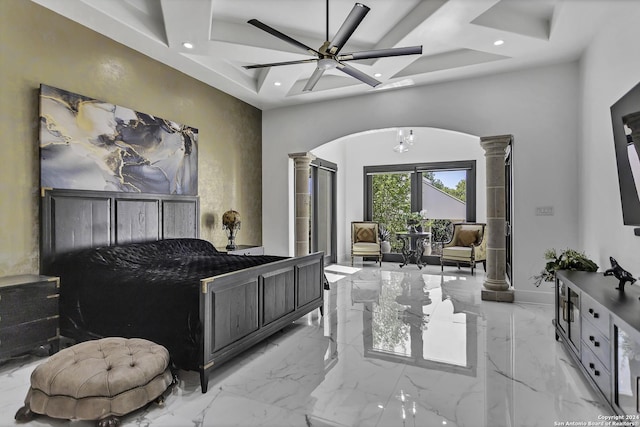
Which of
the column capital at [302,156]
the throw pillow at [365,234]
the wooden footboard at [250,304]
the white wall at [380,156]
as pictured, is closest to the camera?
the wooden footboard at [250,304]

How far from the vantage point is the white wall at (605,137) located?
2742 mm

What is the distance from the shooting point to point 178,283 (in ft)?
8.23

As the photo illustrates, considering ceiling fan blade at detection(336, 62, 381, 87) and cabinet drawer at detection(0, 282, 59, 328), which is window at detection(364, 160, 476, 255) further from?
cabinet drawer at detection(0, 282, 59, 328)

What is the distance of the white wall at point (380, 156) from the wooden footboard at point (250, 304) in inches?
154

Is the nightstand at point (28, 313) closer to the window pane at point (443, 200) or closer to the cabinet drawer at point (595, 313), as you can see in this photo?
the cabinet drawer at point (595, 313)

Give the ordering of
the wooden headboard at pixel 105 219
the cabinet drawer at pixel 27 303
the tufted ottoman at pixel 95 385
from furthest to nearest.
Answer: the wooden headboard at pixel 105 219
the cabinet drawer at pixel 27 303
the tufted ottoman at pixel 95 385

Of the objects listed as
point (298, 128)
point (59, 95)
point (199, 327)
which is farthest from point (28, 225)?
point (298, 128)

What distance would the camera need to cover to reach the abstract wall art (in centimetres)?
317

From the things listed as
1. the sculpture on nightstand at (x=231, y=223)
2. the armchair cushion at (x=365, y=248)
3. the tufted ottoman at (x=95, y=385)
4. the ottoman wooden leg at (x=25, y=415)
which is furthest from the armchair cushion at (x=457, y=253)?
the ottoman wooden leg at (x=25, y=415)

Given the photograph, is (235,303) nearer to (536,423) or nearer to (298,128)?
(536,423)

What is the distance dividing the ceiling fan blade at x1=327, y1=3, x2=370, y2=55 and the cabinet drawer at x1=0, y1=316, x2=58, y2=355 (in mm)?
3309

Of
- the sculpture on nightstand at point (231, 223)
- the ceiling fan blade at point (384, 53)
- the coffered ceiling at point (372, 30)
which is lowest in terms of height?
the sculpture on nightstand at point (231, 223)

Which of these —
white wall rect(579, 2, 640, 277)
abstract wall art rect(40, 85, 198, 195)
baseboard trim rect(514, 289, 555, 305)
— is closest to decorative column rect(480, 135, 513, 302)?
baseboard trim rect(514, 289, 555, 305)

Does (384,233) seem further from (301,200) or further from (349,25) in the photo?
(349,25)
